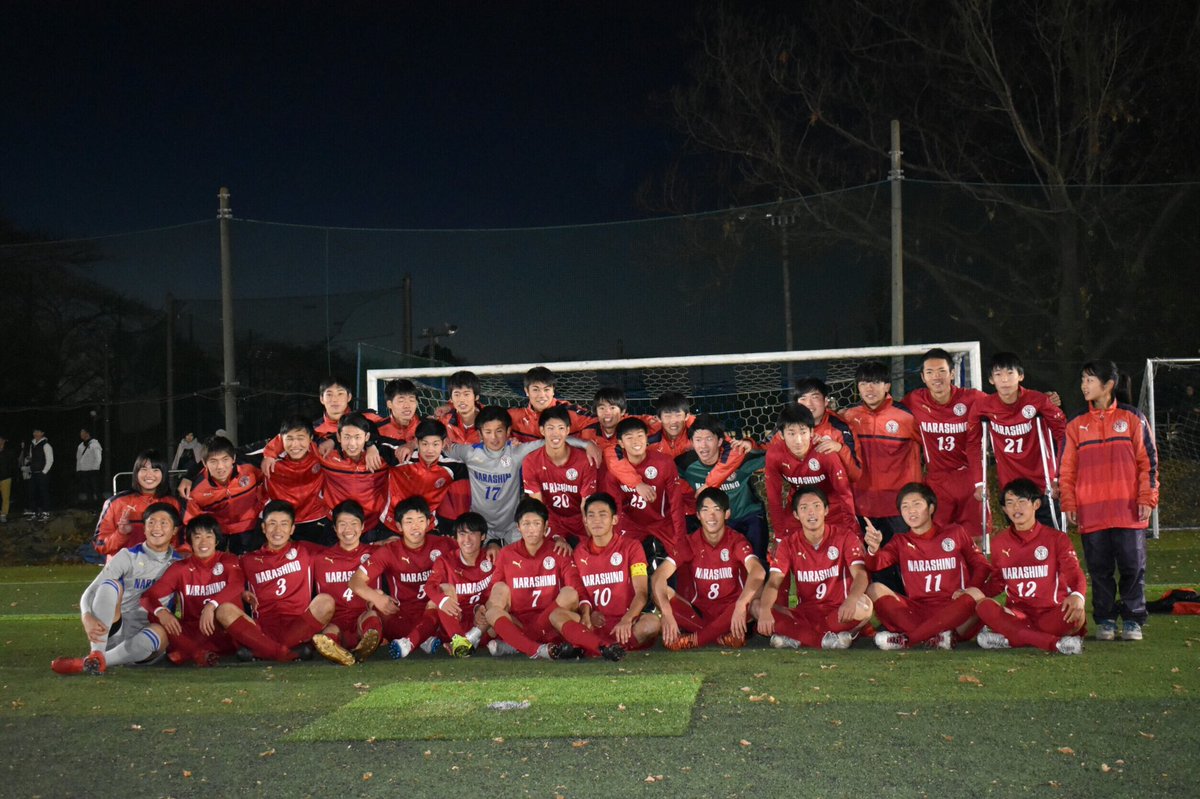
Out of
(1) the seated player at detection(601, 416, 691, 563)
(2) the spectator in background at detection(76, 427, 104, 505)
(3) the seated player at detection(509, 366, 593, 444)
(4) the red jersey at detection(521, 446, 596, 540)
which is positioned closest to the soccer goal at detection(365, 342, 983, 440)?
(3) the seated player at detection(509, 366, 593, 444)

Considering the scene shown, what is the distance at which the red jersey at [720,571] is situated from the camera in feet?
20.2

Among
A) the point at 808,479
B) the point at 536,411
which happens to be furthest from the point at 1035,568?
the point at 536,411

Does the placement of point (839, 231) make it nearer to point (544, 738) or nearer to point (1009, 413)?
point (1009, 413)

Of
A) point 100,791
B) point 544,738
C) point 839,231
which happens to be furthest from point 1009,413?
point 839,231

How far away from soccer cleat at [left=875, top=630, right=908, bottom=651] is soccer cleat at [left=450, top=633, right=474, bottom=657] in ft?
6.94

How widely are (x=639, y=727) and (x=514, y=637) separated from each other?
1.86 metres

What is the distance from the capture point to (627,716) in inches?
161

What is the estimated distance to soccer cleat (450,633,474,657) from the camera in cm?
581

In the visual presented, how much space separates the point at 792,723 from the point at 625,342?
320 inches

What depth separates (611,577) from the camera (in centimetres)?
605

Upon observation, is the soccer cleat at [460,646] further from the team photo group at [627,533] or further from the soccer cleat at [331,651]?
the soccer cleat at [331,651]

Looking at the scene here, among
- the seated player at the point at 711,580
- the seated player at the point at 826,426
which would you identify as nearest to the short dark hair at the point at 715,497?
the seated player at the point at 711,580

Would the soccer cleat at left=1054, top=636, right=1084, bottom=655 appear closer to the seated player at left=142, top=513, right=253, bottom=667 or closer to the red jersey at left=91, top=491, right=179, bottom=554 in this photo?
the seated player at left=142, top=513, right=253, bottom=667

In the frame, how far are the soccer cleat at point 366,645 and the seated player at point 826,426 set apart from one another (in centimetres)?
264
